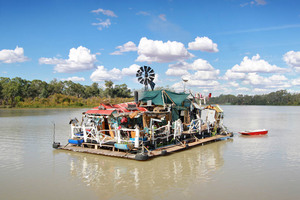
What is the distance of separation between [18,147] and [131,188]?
38.6ft

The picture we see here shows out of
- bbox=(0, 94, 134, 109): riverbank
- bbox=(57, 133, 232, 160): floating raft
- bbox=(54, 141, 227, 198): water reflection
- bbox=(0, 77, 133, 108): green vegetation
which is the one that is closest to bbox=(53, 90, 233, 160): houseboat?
bbox=(57, 133, 232, 160): floating raft

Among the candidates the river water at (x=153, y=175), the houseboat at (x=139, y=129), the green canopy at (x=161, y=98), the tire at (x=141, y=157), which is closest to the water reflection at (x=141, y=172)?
the river water at (x=153, y=175)

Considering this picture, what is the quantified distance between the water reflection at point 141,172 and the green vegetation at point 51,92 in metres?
56.4

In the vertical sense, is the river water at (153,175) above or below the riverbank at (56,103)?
below

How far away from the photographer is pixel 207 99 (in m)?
21.9

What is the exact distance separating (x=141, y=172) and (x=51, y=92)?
89.2 m

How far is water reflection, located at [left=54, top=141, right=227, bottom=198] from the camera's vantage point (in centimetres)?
1021

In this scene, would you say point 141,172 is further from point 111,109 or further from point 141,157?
point 111,109

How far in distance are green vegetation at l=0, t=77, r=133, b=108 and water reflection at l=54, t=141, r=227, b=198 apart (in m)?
56.4

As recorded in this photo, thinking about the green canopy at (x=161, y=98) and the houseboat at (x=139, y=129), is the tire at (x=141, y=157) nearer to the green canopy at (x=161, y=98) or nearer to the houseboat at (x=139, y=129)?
the houseboat at (x=139, y=129)

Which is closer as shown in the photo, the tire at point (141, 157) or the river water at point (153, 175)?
the river water at point (153, 175)

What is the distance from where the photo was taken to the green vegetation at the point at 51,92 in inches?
3056

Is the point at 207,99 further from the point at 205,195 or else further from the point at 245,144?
the point at 205,195

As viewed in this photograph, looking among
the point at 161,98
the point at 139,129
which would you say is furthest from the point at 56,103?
the point at 139,129
